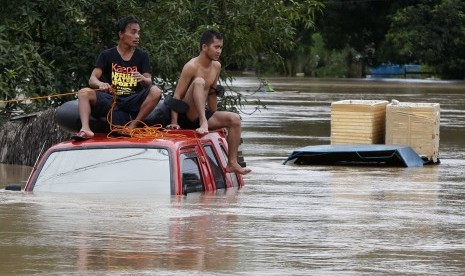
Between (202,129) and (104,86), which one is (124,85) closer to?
(104,86)

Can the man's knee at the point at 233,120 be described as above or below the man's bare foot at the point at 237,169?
above

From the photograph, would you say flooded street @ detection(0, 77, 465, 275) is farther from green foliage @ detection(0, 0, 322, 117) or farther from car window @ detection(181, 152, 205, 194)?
green foliage @ detection(0, 0, 322, 117)

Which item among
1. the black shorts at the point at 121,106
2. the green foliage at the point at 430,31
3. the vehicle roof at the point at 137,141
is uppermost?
the black shorts at the point at 121,106

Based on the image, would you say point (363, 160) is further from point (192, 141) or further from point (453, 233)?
point (453, 233)

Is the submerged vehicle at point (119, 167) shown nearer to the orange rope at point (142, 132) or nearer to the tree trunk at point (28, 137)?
the orange rope at point (142, 132)

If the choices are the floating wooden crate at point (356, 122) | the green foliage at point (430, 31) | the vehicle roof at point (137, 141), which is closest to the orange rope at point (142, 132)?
the vehicle roof at point (137, 141)

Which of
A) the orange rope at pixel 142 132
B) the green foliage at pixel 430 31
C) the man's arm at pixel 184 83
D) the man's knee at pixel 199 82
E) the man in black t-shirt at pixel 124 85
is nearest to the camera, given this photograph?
the orange rope at pixel 142 132

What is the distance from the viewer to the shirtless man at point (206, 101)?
1331 centimetres

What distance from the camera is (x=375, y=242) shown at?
32.2ft

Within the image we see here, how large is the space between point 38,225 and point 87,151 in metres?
1.68

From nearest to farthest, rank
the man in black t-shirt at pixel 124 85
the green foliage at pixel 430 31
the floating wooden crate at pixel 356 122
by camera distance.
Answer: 1. the man in black t-shirt at pixel 124 85
2. the floating wooden crate at pixel 356 122
3. the green foliage at pixel 430 31

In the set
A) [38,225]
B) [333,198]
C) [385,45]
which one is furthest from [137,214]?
[385,45]

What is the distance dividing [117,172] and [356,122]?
11.0 meters

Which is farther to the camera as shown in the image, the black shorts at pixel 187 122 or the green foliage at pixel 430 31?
the green foliage at pixel 430 31
